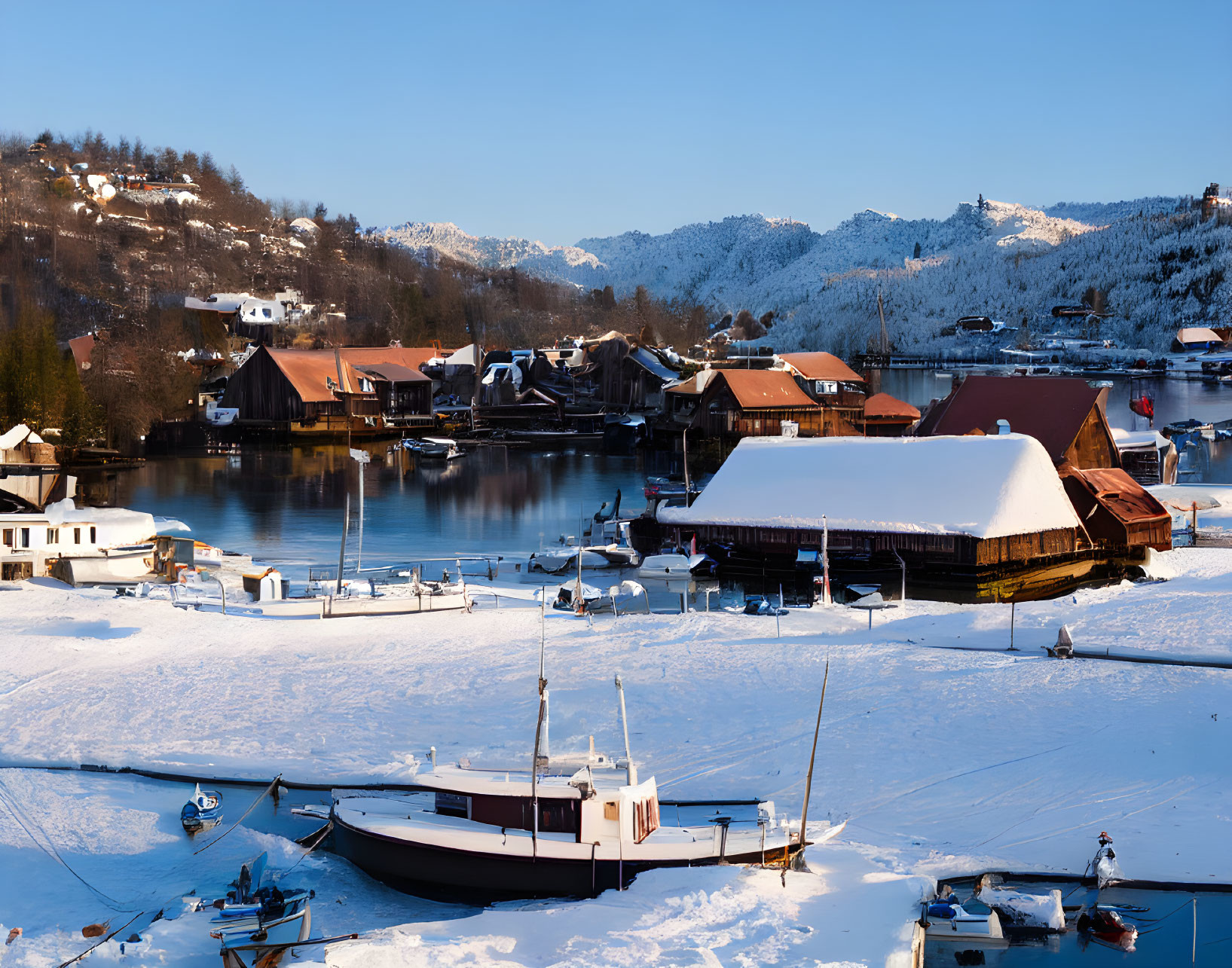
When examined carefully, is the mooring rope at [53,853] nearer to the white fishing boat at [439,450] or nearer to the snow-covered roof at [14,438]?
the snow-covered roof at [14,438]

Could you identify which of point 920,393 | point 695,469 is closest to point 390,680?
point 695,469

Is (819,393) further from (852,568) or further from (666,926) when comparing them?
(666,926)

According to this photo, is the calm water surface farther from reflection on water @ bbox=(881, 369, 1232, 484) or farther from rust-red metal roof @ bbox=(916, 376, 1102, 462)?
rust-red metal roof @ bbox=(916, 376, 1102, 462)

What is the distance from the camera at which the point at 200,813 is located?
40.3 feet

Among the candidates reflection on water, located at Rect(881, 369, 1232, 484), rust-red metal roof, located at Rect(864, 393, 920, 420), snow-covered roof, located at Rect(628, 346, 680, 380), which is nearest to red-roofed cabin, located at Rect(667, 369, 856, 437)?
rust-red metal roof, located at Rect(864, 393, 920, 420)

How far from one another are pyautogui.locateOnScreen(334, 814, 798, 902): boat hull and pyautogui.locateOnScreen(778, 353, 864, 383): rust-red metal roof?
65708 millimetres

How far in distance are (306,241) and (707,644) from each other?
13809cm

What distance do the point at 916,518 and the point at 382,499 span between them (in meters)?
25.9

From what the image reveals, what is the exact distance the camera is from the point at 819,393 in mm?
73438

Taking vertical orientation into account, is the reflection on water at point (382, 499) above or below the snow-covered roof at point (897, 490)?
below

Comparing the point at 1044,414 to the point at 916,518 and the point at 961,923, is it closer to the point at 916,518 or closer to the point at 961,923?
the point at 916,518

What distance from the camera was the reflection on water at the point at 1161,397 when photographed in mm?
60312

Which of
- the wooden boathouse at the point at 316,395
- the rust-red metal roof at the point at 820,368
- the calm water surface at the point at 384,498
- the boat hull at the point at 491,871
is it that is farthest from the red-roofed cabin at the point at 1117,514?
the wooden boathouse at the point at 316,395

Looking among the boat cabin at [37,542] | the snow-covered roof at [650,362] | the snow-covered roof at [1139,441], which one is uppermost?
the snow-covered roof at [650,362]
